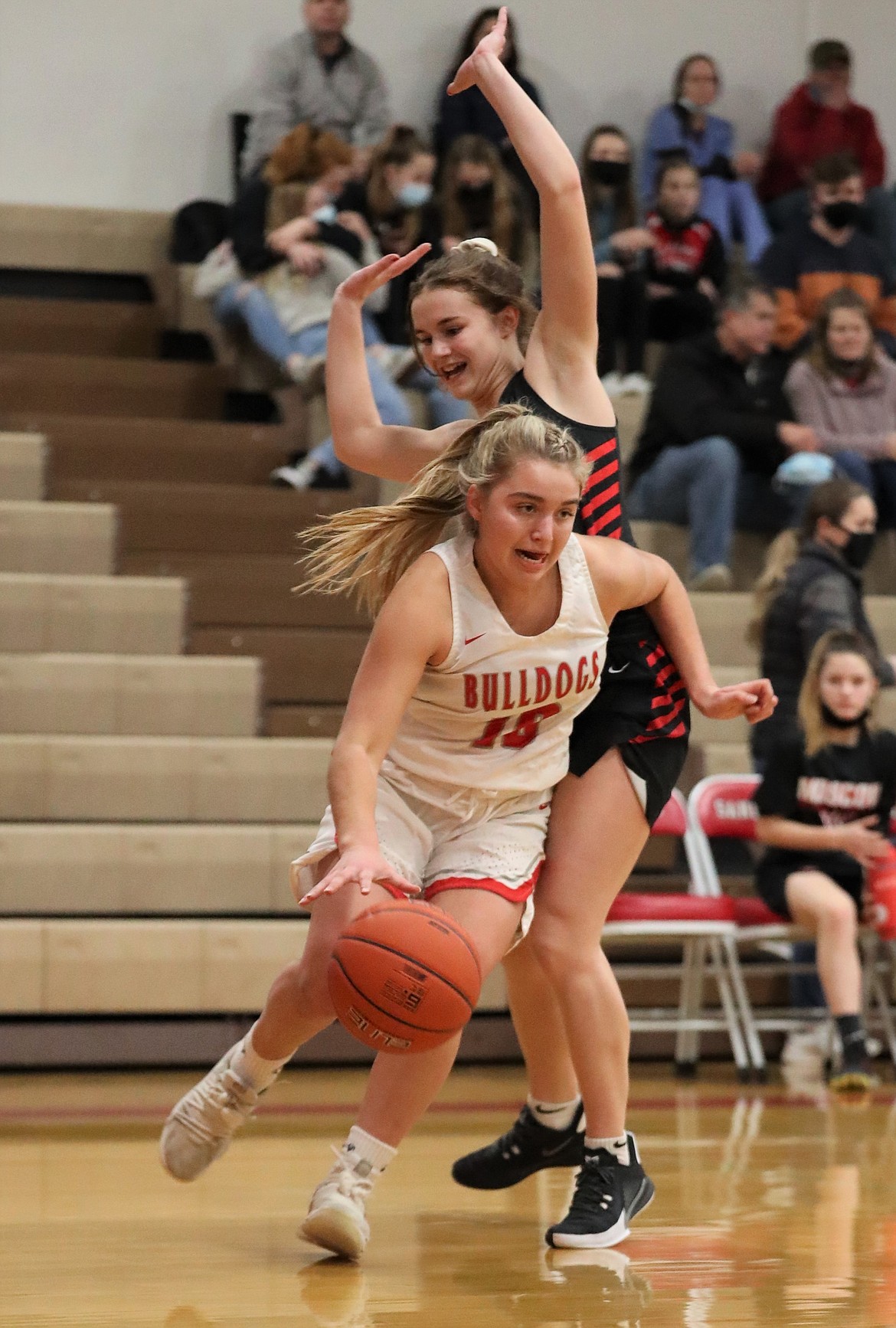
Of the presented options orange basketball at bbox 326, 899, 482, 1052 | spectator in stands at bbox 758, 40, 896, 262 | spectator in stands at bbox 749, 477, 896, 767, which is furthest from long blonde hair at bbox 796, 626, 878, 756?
spectator in stands at bbox 758, 40, 896, 262

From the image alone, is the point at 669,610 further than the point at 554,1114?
No

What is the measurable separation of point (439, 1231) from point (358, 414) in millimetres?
1408

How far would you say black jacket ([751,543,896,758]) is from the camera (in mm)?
6105

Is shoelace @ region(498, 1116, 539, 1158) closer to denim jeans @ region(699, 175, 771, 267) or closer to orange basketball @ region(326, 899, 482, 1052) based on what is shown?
Answer: orange basketball @ region(326, 899, 482, 1052)

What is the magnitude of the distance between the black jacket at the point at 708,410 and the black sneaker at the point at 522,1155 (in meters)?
4.36

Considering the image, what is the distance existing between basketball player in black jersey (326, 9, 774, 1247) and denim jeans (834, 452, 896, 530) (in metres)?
4.46

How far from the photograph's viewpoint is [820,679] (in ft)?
19.1

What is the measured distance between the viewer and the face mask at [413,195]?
7594mm

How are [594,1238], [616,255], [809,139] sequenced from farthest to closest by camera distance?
[809,139], [616,255], [594,1238]

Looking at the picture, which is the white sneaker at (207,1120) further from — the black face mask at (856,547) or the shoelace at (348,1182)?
the black face mask at (856,547)

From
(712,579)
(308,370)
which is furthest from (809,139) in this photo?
(308,370)

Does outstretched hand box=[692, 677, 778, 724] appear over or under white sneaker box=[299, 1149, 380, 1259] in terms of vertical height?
over

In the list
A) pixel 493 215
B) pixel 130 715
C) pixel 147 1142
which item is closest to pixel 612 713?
pixel 147 1142

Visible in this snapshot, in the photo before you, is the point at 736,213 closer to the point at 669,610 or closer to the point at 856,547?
the point at 856,547
